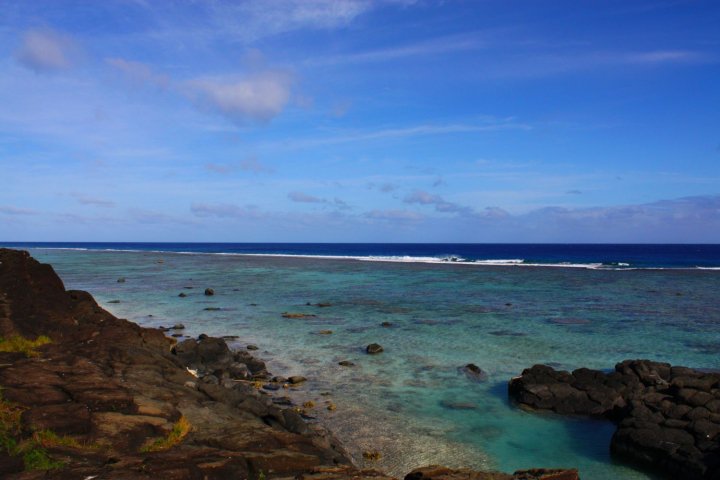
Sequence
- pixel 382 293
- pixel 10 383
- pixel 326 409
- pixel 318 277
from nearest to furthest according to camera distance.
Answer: pixel 10 383 → pixel 326 409 → pixel 382 293 → pixel 318 277

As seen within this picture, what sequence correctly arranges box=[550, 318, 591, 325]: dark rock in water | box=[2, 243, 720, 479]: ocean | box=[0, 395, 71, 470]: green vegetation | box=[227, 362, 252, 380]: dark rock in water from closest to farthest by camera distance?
1. box=[0, 395, 71, 470]: green vegetation
2. box=[2, 243, 720, 479]: ocean
3. box=[227, 362, 252, 380]: dark rock in water
4. box=[550, 318, 591, 325]: dark rock in water

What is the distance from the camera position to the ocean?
1600 centimetres

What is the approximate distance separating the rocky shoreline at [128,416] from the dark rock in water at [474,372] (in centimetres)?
726

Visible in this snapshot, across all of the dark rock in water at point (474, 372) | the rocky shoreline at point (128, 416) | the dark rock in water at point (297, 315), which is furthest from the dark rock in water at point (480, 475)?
the dark rock in water at point (297, 315)

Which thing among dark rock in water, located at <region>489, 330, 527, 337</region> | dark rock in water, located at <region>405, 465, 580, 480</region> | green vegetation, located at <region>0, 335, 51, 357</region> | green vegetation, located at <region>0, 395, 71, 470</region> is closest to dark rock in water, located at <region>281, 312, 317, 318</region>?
dark rock in water, located at <region>489, 330, 527, 337</region>

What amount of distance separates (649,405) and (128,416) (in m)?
15.3

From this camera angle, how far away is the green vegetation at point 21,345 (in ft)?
54.8

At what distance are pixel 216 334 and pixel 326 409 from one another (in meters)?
15.6

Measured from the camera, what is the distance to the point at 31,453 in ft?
32.3

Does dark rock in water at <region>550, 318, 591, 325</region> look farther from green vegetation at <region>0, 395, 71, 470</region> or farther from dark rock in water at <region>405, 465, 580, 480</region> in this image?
green vegetation at <region>0, 395, 71, 470</region>

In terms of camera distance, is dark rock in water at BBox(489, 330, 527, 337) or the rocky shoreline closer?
the rocky shoreline

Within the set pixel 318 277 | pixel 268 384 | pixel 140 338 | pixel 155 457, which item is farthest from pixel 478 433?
pixel 318 277

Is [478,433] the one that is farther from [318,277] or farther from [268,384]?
[318,277]

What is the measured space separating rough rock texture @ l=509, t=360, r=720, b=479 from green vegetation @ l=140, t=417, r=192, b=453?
11812mm
